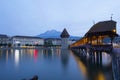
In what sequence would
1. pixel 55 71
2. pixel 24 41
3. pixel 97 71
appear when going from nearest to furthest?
1. pixel 97 71
2. pixel 55 71
3. pixel 24 41

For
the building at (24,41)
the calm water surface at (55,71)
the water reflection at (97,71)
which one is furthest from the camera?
the building at (24,41)

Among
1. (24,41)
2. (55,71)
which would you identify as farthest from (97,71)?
(24,41)

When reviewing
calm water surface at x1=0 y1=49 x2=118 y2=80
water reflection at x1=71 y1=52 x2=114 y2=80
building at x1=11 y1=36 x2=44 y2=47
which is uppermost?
building at x1=11 y1=36 x2=44 y2=47

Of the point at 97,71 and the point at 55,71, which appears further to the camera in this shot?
the point at 55,71

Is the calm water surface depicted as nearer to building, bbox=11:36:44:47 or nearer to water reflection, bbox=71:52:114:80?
water reflection, bbox=71:52:114:80

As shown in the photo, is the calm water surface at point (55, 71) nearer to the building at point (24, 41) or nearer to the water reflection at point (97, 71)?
the water reflection at point (97, 71)

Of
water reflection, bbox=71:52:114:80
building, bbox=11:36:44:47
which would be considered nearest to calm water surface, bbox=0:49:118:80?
water reflection, bbox=71:52:114:80

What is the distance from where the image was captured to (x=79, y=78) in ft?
62.1

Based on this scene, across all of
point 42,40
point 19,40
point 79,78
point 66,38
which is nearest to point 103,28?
point 79,78

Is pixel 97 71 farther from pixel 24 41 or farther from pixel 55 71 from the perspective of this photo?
pixel 24 41

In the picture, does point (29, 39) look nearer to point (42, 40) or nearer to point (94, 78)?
point (42, 40)

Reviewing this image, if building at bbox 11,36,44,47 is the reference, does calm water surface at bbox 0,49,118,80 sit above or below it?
below

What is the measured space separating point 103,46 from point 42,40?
142 m

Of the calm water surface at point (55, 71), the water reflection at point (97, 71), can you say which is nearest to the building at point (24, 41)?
the calm water surface at point (55, 71)
